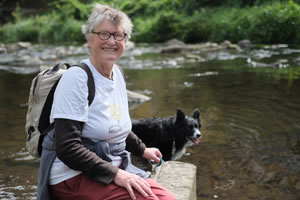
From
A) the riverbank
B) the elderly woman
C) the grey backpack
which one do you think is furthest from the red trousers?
the riverbank

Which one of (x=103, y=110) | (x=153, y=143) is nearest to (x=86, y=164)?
(x=103, y=110)

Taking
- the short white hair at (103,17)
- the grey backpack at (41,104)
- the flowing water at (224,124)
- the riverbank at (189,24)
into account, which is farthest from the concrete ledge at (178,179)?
the riverbank at (189,24)

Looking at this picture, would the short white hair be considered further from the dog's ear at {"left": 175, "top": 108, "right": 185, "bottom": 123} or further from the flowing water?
the dog's ear at {"left": 175, "top": 108, "right": 185, "bottom": 123}

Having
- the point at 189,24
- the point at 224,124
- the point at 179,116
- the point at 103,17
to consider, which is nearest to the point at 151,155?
the point at 103,17

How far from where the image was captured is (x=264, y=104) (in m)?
7.22

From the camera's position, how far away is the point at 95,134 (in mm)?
1992

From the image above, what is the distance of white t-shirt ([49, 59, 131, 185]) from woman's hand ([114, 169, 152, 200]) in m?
0.19

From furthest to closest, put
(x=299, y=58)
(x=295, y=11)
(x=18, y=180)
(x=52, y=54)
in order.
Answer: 1. (x=52, y=54)
2. (x=295, y=11)
3. (x=299, y=58)
4. (x=18, y=180)

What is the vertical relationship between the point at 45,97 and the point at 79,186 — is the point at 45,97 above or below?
above

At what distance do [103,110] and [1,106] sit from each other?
21.9 feet

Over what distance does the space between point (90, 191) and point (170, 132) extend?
11.3ft

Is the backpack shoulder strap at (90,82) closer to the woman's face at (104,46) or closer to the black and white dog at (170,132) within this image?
the woman's face at (104,46)

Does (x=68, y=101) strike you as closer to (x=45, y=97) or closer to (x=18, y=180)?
A: (x=45, y=97)

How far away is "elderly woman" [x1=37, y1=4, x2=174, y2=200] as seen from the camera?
6.12ft
